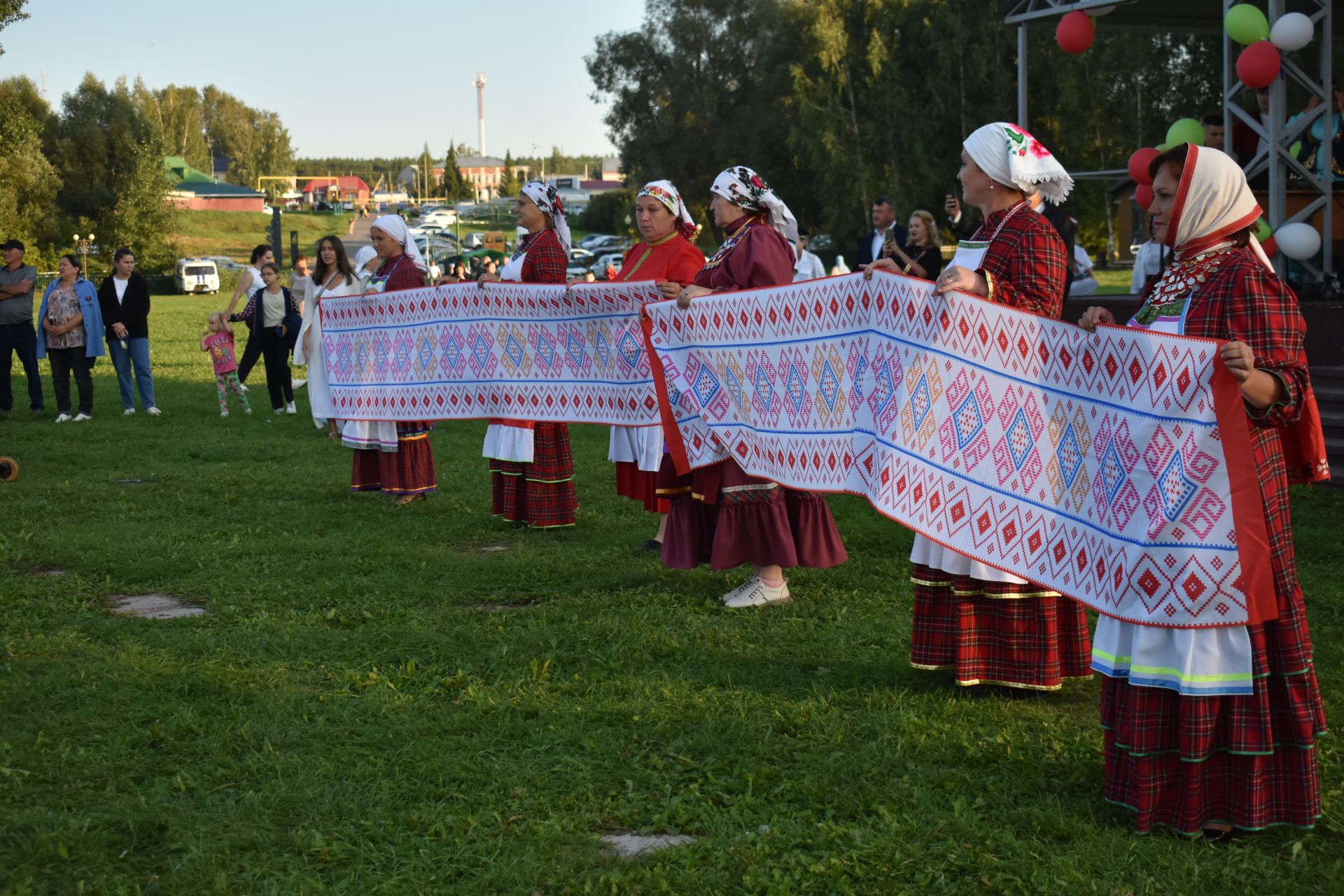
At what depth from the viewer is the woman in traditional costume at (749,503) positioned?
650cm

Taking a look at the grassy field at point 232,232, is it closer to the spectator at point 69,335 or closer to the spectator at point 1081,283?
the spectator at point 69,335

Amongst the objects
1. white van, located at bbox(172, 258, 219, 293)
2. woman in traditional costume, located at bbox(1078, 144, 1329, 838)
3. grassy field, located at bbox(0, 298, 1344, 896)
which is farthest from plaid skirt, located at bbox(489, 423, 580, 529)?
white van, located at bbox(172, 258, 219, 293)

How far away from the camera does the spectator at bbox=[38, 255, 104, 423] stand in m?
15.3

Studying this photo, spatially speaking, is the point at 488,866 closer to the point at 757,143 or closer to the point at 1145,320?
the point at 1145,320

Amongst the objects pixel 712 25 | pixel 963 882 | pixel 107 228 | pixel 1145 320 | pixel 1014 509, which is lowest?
pixel 963 882

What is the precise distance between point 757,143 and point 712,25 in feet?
22.5

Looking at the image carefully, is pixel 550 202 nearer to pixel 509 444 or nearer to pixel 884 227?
pixel 509 444

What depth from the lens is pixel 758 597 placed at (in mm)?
6637

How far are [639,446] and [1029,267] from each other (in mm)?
3784

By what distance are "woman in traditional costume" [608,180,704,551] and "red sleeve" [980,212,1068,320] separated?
221 centimetres

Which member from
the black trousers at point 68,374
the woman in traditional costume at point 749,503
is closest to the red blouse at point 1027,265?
the woman in traditional costume at point 749,503

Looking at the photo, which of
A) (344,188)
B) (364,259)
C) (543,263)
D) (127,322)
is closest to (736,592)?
(543,263)

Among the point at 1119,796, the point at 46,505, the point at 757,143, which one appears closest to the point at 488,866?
the point at 1119,796

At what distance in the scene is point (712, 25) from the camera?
56.1 metres
